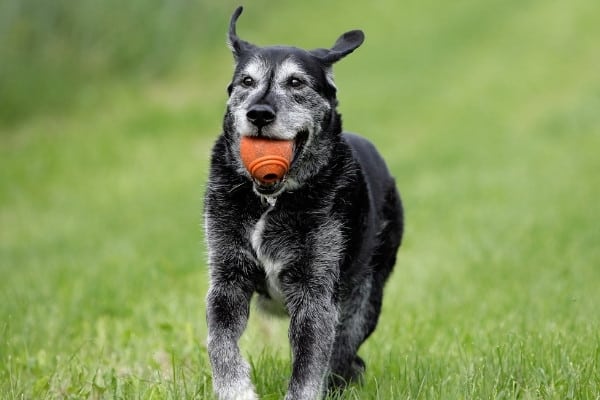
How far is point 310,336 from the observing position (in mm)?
4820

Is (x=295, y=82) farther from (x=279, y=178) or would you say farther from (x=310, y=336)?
(x=310, y=336)

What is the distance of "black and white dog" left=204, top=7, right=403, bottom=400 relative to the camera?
473 cm

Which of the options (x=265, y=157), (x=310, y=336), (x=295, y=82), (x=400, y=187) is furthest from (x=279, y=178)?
(x=400, y=187)

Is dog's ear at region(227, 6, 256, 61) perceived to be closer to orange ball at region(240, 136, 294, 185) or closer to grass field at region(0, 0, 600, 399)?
orange ball at region(240, 136, 294, 185)

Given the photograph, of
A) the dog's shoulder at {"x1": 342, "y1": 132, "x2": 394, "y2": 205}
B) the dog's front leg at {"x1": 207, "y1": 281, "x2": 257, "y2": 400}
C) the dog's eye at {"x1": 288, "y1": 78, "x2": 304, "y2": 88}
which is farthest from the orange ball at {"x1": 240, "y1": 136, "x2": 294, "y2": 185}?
the dog's shoulder at {"x1": 342, "y1": 132, "x2": 394, "y2": 205}

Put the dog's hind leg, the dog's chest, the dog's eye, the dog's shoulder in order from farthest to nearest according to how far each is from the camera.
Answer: the dog's shoulder < the dog's hind leg < the dog's eye < the dog's chest

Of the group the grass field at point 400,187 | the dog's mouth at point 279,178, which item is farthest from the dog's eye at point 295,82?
the grass field at point 400,187

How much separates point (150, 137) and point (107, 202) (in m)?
4.15

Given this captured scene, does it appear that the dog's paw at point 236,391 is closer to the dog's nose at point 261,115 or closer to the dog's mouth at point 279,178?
the dog's mouth at point 279,178

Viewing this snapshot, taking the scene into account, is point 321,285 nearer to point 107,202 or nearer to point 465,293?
point 465,293

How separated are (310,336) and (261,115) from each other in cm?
111

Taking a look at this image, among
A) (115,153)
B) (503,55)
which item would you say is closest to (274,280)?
(115,153)

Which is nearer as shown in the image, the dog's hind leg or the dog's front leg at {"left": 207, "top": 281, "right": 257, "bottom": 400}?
the dog's front leg at {"left": 207, "top": 281, "right": 257, "bottom": 400}

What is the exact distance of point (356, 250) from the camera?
17.5 ft
